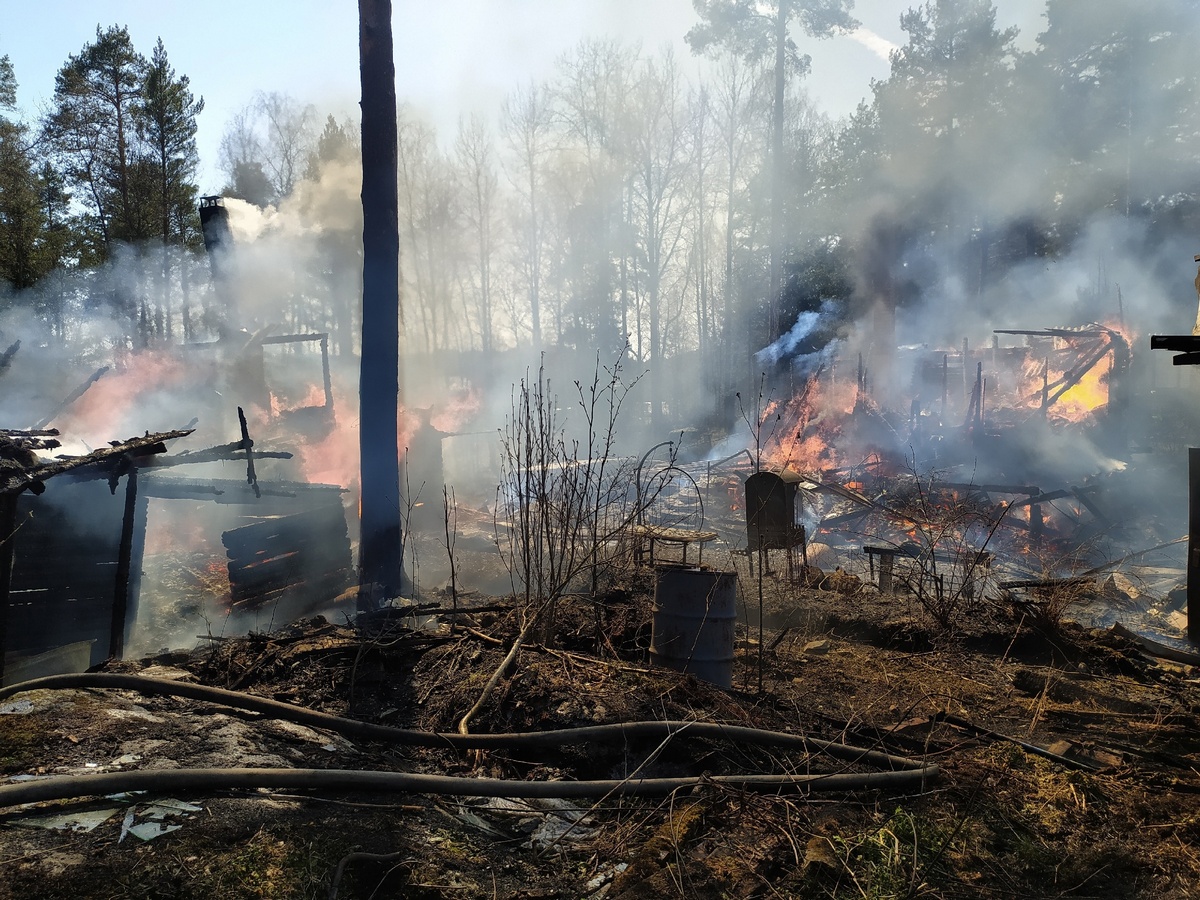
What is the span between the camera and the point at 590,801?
12.9 ft

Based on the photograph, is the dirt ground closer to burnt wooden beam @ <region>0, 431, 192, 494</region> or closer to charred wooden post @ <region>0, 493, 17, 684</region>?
charred wooden post @ <region>0, 493, 17, 684</region>

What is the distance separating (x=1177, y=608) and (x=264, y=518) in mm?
14982

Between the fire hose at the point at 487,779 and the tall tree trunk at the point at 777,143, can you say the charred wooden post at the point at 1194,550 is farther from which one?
the tall tree trunk at the point at 777,143

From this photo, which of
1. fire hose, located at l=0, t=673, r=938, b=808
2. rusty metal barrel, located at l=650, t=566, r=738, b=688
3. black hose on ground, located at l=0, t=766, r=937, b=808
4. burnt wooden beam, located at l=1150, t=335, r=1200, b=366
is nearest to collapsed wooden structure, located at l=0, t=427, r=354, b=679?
fire hose, located at l=0, t=673, r=938, b=808

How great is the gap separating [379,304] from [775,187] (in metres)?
20.6

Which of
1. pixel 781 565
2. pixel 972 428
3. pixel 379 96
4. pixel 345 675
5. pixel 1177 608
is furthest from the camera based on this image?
pixel 972 428

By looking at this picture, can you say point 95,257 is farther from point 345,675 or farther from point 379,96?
point 345,675

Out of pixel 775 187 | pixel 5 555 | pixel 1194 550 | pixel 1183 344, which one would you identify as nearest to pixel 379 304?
pixel 5 555

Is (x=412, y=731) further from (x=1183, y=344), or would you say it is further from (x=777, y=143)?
(x=777, y=143)

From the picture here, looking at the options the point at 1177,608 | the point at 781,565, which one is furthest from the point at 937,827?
the point at 1177,608

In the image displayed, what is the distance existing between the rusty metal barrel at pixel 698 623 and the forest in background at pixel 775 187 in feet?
67.9

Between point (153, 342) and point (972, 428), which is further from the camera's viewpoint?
point (153, 342)

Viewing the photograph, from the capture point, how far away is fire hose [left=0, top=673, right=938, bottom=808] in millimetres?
3148

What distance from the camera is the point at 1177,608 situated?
10.7 metres
